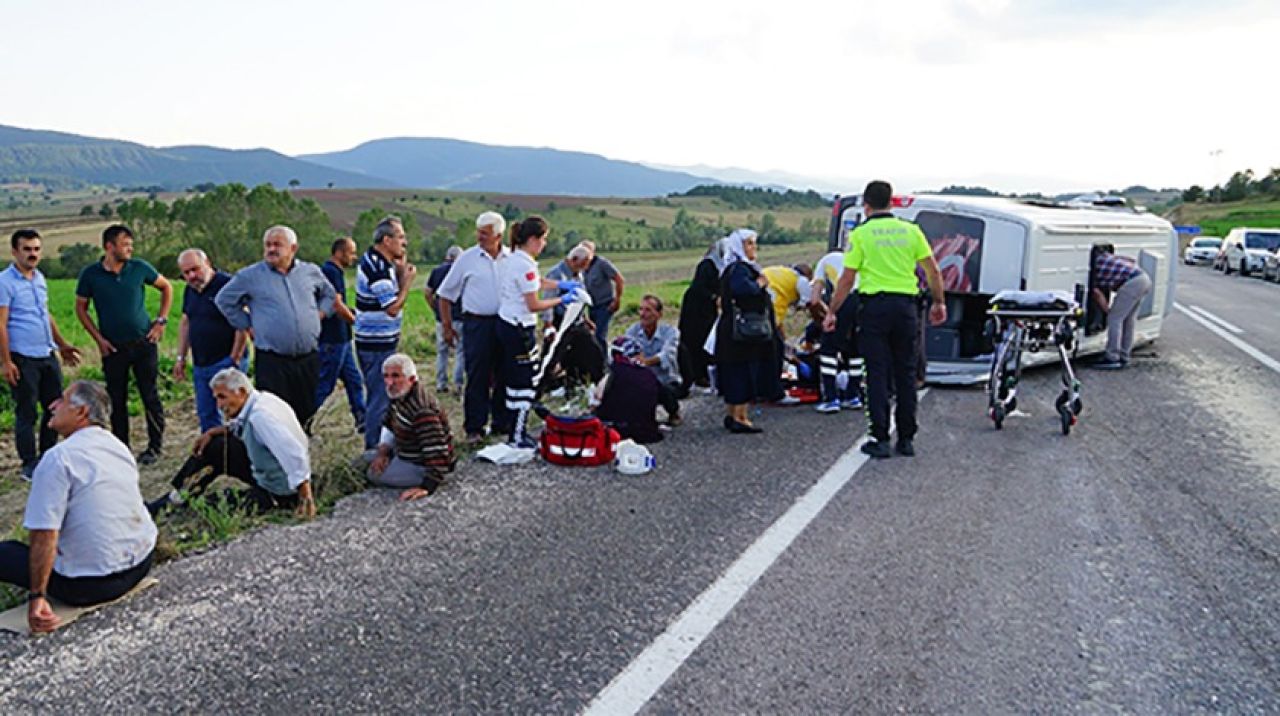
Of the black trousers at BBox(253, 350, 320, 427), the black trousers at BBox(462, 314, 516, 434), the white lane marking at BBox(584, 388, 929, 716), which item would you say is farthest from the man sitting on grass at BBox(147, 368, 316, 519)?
the white lane marking at BBox(584, 388, 929, 716)

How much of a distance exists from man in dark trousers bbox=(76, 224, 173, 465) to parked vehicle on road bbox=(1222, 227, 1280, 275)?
3599 cm

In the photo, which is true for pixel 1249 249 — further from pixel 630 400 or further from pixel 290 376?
pixel 290 376

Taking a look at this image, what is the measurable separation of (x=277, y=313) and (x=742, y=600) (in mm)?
4355

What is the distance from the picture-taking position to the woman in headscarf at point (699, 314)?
9117mm

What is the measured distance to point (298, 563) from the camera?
505 centimetres

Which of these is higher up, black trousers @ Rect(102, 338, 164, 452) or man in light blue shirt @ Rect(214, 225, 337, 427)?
man in light blue shirt @ Rect(214, 225, 337, 427)

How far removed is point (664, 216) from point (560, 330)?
349 feet

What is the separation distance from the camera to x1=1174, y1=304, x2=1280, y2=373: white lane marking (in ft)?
40.8

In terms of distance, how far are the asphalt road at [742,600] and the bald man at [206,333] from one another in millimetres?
2455

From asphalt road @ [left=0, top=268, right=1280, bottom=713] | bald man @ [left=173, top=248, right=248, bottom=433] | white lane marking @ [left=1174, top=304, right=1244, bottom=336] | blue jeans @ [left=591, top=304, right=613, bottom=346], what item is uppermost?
bald man @ [left=173, top=248, right=248, bottom=433]

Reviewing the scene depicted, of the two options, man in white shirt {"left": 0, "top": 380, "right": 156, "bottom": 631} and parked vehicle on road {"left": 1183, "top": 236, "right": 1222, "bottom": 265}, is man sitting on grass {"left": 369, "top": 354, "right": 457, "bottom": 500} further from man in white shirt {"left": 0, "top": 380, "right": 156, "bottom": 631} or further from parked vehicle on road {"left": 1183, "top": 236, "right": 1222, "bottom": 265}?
parked vehicle on road {"left": 1183, "top": 236, "right": 1222, "bottom": 265}

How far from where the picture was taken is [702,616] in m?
4.32

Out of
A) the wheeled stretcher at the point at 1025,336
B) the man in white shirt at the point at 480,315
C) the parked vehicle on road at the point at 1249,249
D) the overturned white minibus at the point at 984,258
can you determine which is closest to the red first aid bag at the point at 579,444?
the man in white shirt at the point at 480,315

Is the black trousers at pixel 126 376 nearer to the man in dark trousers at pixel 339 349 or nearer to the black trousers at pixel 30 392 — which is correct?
the black trousers at pixel 30 392
